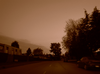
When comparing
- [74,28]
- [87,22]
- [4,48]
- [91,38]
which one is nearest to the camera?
[91,38]

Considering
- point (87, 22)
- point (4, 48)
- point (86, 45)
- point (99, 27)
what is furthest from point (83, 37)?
point (4, 48)

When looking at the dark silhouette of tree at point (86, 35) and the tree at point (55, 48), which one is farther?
the tree at point (55, 48)

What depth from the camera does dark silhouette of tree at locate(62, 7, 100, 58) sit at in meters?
24.7

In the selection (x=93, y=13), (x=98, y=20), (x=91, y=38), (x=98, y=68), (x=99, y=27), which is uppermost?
(x=93, y=13)

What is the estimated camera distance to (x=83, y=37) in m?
28.7

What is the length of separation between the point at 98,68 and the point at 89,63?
3.68 ft

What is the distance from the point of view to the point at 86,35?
26797 millimetres

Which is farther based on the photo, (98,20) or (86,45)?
(86,45)

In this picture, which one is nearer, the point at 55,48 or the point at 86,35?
the point at 86,35

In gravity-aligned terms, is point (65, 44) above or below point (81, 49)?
above

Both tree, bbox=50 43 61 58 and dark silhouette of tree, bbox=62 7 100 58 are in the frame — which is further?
tree, bbox=50 43 61 58

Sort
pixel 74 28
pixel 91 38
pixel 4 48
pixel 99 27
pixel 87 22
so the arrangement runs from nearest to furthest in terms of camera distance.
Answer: pixel 99 27 → pixel 91 38 → pixel 87 22 → pixel 74 28 → pixel 4 48

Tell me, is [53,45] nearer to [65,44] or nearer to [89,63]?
[65,44]

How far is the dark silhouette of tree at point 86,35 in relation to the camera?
81.1 feet
